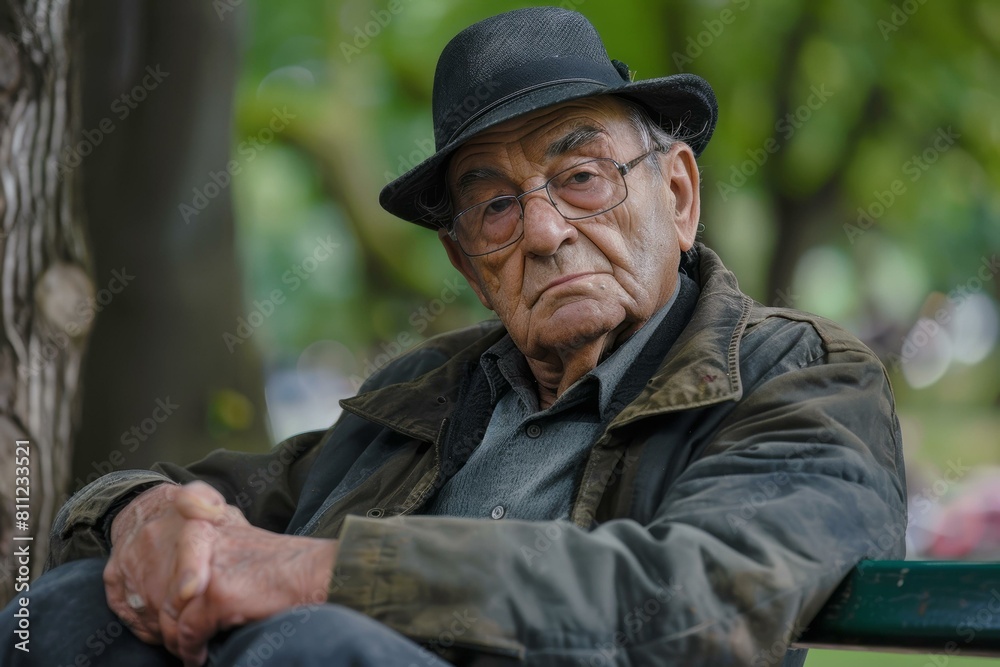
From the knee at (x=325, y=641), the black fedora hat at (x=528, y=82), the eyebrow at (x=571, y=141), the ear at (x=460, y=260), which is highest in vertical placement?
the black fedora hat at (x=528, y=82)

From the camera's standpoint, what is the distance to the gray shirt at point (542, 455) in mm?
2166

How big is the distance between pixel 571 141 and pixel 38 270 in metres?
2.15

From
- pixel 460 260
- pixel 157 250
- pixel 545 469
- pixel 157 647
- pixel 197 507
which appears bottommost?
pixel 157 647

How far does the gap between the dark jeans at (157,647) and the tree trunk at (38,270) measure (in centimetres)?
160

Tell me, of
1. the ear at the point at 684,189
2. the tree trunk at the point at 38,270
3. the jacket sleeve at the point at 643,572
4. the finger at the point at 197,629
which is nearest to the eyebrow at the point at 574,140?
the ear at the point at 684,189

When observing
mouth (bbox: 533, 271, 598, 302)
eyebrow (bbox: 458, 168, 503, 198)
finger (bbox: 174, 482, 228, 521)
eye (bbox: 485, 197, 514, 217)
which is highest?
eyebrow (bbox: 458, 168, 503, 198)

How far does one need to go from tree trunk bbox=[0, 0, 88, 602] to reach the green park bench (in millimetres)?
2716

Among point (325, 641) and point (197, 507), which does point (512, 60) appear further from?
point (325, 641)

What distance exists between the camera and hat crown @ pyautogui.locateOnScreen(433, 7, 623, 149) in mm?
2367

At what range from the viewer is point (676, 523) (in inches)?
63.6

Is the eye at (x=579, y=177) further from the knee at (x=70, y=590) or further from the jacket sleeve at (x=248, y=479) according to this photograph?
the knee at (x=70, y=590)

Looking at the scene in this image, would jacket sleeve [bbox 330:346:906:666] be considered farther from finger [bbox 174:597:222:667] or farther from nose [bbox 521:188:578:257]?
nose [bbox 521:188:578:257]

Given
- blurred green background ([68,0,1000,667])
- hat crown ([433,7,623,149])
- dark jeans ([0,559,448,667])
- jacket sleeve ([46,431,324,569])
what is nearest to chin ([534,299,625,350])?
hat crown ([433,7,623,149])

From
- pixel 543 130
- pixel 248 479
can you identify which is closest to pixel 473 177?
pixel 543 130
